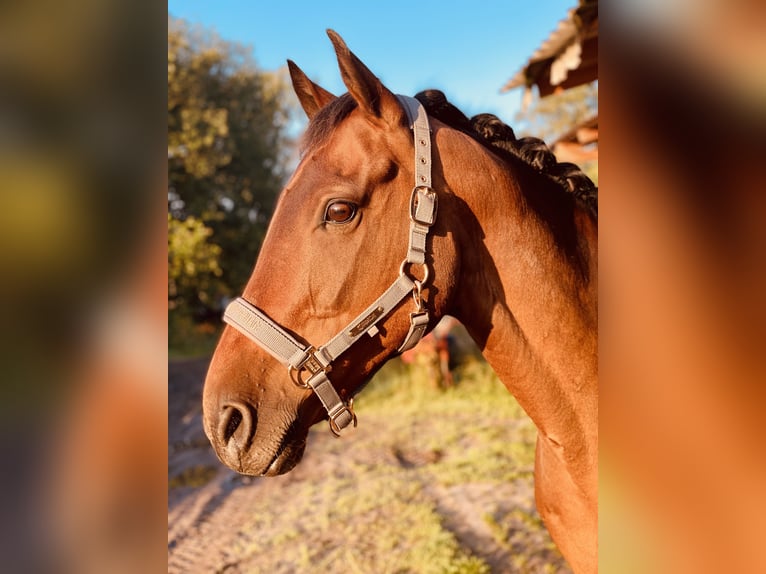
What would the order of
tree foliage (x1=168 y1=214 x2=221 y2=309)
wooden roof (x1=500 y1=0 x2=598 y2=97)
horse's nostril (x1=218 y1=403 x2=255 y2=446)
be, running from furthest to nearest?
tree foliage (x1=168 y1=214 x2=221 y2=309)
wooden roof (x1=500 y1=0 x2=598 y2=97)
horse's nostril (x1=218 y1=403 x2=255 y2=446)

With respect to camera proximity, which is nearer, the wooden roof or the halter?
the halter

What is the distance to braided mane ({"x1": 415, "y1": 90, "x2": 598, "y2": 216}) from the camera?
174 cm

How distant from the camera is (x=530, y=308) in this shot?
1.54m

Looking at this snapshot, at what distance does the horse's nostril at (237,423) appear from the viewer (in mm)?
1362

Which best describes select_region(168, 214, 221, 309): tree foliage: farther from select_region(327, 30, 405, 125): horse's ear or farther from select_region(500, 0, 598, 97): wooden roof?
select_region(327, 30, 405, 125): horse's ear

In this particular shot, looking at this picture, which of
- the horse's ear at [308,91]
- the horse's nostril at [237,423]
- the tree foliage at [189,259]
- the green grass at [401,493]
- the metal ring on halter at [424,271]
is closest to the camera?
the horse's nostril at [237,423]

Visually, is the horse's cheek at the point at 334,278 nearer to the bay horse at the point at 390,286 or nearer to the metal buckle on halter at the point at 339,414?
the bay horse at the point at 390,286

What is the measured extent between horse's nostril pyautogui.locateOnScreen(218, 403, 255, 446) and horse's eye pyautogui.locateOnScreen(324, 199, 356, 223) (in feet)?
1.97

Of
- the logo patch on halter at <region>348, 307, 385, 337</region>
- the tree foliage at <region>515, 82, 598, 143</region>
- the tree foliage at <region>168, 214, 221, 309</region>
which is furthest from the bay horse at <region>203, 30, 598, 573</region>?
the tree foliage at <region>515, 82, 598, 143</region>

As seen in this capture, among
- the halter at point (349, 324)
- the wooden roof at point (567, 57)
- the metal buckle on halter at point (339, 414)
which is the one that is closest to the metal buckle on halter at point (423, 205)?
the halter at point (349, 324)

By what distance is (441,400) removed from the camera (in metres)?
8.27

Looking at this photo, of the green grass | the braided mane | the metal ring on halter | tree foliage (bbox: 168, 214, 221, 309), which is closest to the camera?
the metal ring on halter
